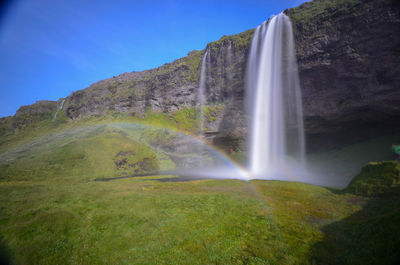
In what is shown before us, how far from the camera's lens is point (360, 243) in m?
9.30

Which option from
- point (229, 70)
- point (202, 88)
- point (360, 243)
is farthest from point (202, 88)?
point (360, 243)

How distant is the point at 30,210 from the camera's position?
17.6 metres

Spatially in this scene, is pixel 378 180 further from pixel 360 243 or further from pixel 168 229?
pixel 168 229

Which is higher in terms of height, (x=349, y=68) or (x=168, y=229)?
(x=349, y=68)

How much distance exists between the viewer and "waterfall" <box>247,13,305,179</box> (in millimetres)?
52875

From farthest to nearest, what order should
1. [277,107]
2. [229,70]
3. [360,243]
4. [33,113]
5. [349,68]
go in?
[33,113], [229,70], [277,107], [349,68], [360,243]

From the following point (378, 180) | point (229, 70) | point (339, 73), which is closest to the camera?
point (378, 180)

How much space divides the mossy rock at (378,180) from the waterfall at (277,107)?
28934 millimetres

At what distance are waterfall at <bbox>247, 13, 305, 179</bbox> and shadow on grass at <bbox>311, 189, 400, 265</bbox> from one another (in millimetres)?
40775

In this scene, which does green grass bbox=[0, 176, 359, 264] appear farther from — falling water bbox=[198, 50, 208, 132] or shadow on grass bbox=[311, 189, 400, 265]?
falling water bbox=[198, 50, 208, 132]

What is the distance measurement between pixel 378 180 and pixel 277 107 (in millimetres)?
36607

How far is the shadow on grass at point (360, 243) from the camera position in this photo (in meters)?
7.14

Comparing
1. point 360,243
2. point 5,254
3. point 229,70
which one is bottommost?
point 5,254

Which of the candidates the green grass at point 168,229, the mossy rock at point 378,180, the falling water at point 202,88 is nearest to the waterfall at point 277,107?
the mossy rock at point 378,180
